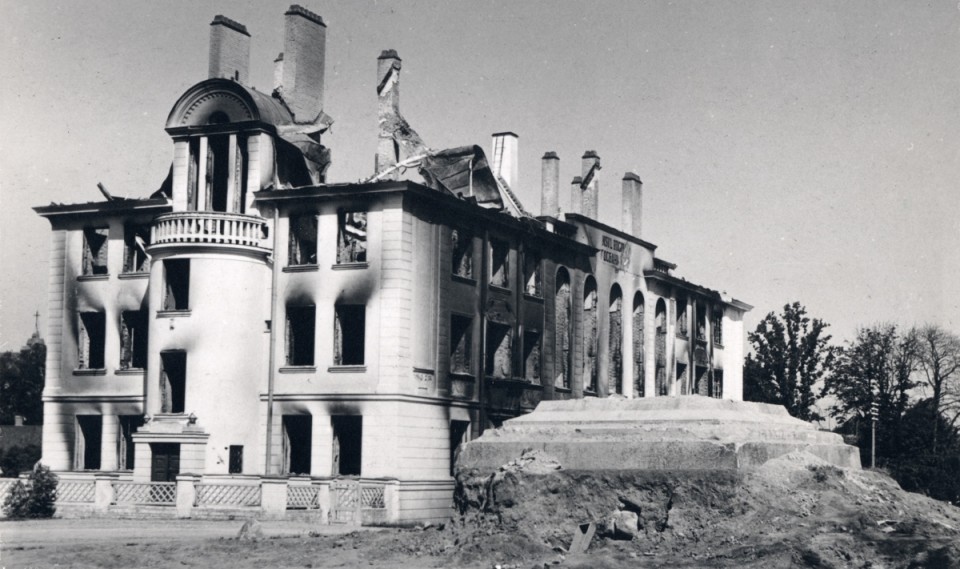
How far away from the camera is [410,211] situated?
37375 millimetres

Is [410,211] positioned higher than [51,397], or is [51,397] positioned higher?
[410,211]

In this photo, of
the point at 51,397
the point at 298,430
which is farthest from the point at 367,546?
the point at 51,397

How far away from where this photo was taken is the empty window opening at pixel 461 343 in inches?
1553

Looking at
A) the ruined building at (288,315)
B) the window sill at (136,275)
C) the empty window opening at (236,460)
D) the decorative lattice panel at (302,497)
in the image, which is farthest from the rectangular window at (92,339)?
the decorative lattice panel at (302,497)

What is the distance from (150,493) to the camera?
35031mm

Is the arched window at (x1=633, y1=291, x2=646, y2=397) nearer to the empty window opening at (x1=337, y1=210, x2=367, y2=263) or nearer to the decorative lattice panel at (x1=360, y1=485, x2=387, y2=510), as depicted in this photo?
the empty window opening at (x1=337, y1=210, x2=367, y2=263)

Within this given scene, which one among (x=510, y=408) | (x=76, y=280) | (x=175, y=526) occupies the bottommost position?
(x=175, y=526)

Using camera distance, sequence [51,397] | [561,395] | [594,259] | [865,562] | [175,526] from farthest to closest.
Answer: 1. [594,259]
2. [561,395]
3. [51,397]
4. [175,526]
5. [865,562]

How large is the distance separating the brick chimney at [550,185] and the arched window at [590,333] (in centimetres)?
303

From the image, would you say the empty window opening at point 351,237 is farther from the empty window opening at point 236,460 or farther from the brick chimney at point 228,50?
the empty window opening at point 236,460

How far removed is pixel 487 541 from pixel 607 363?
103 ft

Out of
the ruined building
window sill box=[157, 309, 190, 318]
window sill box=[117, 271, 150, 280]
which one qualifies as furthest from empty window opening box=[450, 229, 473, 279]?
window sill box=[117, 271, 150, 280]

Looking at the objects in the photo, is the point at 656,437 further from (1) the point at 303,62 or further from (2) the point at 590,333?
(2) the point at 590,333

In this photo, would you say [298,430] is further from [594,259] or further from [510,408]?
[594,259]
